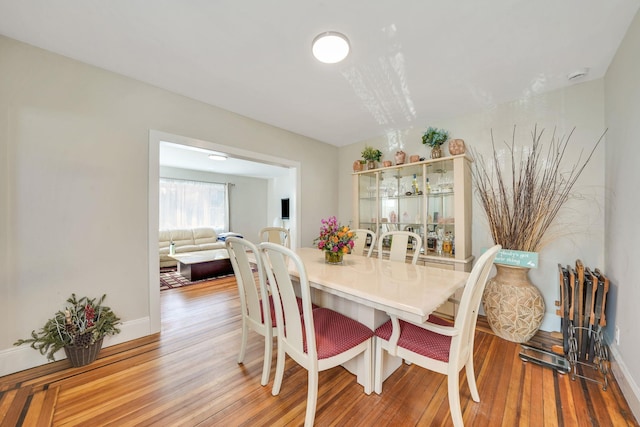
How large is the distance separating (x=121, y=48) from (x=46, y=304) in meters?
2.05

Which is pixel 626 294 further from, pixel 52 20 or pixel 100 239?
pixel 52 20

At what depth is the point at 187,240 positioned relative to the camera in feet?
20.1

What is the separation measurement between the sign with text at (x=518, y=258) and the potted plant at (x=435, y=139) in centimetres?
133

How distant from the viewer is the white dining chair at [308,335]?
130cm

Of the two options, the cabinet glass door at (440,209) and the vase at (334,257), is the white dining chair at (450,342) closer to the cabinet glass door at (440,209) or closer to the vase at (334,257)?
the vase at (334,257)

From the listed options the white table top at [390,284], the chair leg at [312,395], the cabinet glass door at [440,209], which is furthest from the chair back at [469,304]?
the cabinet glass door at [440,209]

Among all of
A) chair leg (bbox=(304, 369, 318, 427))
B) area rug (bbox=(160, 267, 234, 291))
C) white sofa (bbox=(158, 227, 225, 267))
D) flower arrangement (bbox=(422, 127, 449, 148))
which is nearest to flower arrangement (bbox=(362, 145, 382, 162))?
flower arrangement (bbox=(422, 127, 449, 148))

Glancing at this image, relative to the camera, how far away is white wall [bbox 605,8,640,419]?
1513 millimetres

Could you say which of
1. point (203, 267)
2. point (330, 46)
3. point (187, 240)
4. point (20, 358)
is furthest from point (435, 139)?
point (187, 240)

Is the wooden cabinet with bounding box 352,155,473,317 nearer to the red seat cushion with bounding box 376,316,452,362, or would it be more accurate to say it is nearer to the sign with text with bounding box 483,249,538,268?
the sign with text with bounding box 483,249,538,268

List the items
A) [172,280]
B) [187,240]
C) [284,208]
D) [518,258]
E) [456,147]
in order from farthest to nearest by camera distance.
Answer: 1. [284,208]
2. [187,240]
3. [172,280]
4. [456,147]
5. [518,258]

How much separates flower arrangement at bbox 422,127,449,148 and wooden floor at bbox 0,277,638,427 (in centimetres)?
222

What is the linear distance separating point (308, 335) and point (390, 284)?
582 mm

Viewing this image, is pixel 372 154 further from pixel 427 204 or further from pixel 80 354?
pixel 80 354
